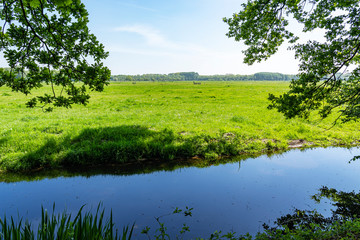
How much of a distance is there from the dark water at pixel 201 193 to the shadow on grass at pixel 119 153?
0.83m

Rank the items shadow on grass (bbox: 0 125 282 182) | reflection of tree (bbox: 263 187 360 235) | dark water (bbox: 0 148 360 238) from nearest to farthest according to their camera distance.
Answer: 1. reflection of tree (bbox: 263 187 360 235)
2. dark water (bbox: 0 148 360 238)
3. shadow on grass (bbox: 0 125 282 182)

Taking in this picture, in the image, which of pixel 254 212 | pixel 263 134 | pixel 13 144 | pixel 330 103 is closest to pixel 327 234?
pixel 254 212

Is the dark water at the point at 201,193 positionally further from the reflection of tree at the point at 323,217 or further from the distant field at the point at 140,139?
the distant field at the point at 140,139

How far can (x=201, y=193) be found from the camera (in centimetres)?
898

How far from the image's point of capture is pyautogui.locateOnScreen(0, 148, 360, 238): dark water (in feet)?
23.7

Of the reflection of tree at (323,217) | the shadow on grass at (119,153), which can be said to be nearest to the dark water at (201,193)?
the reflection of tree at (323,217)

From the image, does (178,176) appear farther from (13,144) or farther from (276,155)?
(13,144)

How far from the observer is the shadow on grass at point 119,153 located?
10.9 meters

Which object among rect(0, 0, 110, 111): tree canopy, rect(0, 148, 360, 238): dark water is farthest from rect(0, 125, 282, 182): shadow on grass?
rect(0, 0, 110, 111): tree canopy

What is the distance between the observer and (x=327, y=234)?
5332mm

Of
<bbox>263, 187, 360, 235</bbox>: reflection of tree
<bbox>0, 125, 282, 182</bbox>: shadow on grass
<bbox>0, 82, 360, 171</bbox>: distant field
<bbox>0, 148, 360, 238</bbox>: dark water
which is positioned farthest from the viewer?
<bbox>0, 82, 360, 171</bbox>: distant field

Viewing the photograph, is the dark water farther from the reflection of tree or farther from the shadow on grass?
the shadow on grass

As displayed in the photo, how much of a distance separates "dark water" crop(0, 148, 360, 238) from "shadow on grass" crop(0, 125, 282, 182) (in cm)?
83

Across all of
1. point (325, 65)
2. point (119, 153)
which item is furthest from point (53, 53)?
point (325, 65)
